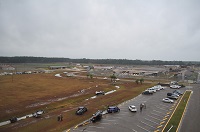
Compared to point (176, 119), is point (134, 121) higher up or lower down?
lower down

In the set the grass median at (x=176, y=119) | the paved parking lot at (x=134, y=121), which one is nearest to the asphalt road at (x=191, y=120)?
the grass median at (x=176, y=119)

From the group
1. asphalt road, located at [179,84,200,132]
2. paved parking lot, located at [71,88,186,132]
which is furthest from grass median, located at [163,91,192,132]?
paved parking lot, located at [71,88,186,132]

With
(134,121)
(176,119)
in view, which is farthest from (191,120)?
(134,121)

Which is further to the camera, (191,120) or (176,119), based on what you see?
A: (176,119)

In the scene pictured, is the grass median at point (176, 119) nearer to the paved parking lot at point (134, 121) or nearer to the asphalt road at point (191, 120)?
the asphalt road at point (191, 120)

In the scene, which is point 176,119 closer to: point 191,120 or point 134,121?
point 191,120

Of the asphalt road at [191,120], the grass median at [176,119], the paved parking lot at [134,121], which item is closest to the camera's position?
the asphalt road at [191,120]

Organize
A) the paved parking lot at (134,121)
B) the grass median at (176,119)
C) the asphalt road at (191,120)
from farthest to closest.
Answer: the paved parking lot at (134,121) < the grass median at (176,119) < the asphalt road at (191,120)

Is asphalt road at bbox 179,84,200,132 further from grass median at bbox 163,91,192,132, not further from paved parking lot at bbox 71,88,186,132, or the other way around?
paved parking lot at bbox 71,88,186,132

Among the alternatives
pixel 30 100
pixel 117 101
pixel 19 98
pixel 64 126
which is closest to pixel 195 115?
pixel 117 101

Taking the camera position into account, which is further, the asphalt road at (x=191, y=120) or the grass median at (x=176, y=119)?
the grass median at (x=176, y=119)

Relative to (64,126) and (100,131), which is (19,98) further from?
(100,131)
